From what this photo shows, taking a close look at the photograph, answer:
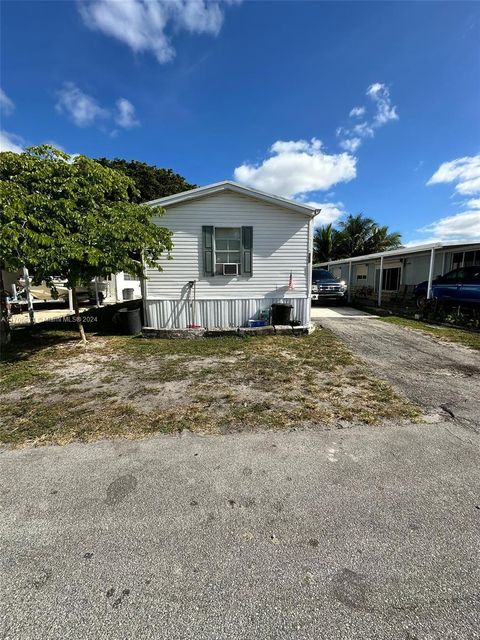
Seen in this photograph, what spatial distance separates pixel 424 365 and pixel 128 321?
A: 7.15 meters

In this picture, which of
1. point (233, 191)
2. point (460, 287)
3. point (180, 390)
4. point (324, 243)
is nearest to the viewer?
point (180, 390)

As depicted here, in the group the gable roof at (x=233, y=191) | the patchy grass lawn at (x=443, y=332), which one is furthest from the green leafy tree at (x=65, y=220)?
the patchy grass lawn at (x=443, y=332)

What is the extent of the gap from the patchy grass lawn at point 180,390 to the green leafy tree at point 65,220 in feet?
6.08

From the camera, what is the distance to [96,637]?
4.71ft

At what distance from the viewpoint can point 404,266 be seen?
57.2ft

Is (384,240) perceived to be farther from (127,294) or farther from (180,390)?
(180,390)

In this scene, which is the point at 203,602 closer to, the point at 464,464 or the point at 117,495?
the point at 117,495

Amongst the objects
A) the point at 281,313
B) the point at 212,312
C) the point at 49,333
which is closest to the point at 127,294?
the point at 49,333

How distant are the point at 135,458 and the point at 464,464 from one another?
2.99m

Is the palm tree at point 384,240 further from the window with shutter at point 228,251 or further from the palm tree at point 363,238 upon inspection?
the window with shutter at point 228,251

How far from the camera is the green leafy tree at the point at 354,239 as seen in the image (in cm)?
2611

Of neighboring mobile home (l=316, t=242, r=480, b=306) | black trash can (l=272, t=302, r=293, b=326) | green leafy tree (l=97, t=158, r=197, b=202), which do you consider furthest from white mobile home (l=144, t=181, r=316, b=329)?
green leafy tree (l=97, t=158, r=197, b=202)

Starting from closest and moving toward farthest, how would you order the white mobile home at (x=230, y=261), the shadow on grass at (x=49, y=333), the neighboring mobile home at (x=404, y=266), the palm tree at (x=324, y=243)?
1. the shadow on grass at (x=49, y=333)
2. the white mobile home at (x=230, y=261)
3. the neighboring mobile home at (x=404, y=266)
4. the palm tree at (x=324, y=243)

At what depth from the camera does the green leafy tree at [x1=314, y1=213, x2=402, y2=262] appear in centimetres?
2611
